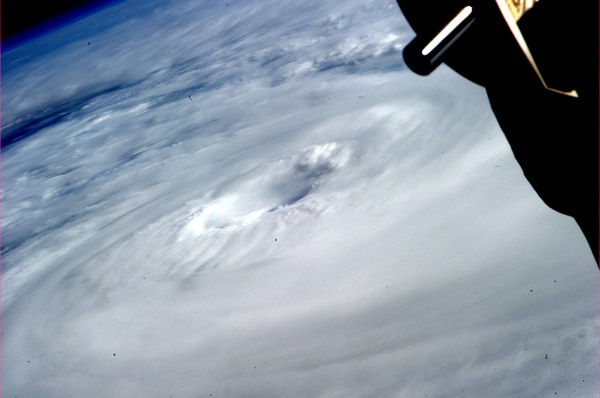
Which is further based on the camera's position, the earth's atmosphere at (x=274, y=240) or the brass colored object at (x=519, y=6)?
the earth's atmosphere at (x=274, y=240)

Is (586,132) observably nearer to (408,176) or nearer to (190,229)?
(408,176)

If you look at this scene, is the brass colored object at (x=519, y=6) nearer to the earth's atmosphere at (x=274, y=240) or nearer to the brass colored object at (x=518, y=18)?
the brass colored object at (x=518, y=18)

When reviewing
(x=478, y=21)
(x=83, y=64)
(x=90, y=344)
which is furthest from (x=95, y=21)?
(x=478, y=21)

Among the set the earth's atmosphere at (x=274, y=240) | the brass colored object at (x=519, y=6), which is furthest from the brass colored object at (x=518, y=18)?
the earth's atmosphere at (x=274, y=240)

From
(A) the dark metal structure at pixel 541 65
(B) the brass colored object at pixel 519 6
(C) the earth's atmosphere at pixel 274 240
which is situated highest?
(B) the brass colored object at pixel 519 6

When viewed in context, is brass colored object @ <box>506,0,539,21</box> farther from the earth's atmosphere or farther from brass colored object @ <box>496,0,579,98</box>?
the earth's atmosphere

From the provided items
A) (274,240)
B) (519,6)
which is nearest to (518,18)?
(519,6)

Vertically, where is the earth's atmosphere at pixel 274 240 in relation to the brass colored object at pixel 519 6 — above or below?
→ below

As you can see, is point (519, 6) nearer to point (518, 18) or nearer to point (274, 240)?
point (518, 18)
